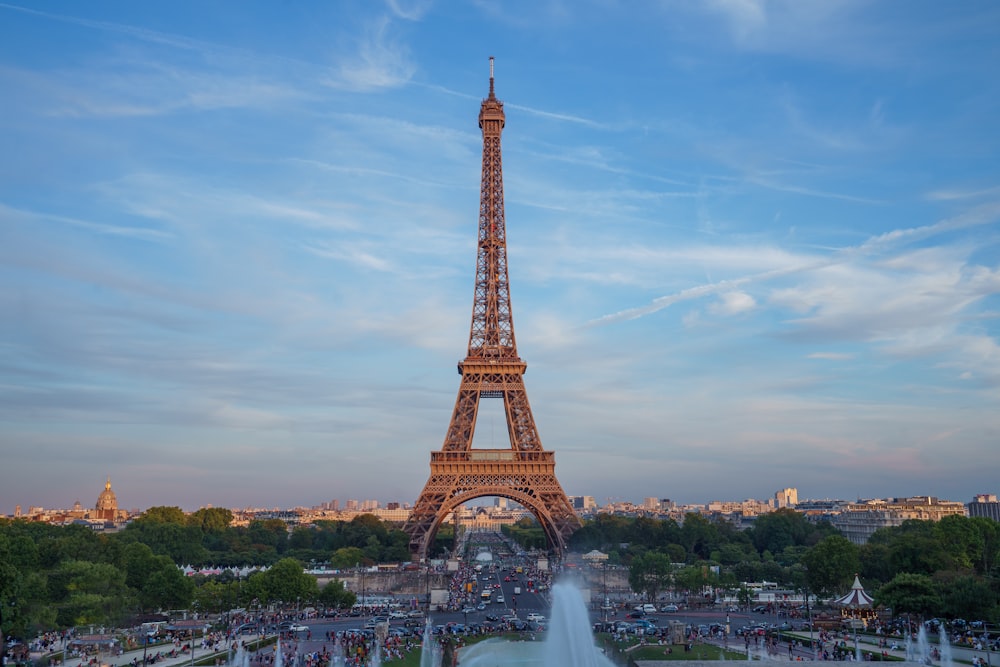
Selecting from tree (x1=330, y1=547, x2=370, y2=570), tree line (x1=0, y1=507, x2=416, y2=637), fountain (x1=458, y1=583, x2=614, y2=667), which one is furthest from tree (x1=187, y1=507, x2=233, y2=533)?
fountain (x1=458, y1=583, x2=614, y2=667)

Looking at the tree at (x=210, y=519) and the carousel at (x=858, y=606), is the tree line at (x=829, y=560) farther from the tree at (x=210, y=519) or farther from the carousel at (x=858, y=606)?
the tree at (x=210, y=519)

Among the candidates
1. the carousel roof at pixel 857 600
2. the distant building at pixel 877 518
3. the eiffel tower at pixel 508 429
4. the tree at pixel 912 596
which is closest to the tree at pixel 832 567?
the carousel roof at pixel 857 600

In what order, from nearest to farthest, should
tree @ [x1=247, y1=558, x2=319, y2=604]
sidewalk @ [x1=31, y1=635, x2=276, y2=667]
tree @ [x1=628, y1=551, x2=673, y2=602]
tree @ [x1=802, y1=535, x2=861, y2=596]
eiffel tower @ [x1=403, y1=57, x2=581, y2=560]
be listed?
sidewalk @ [x1=31, y1=635, x2=276, y2=667]
tree @ [x1=247, y1=558, x2=319, y2=604]
tree @ [x1=802, y1=535, x2=861, y2=596]
tree @ [x1=628, y1=551, x2=673, y2=602]
eiffel tower @ [x1=403, y1=57, x2=581, y2=560]

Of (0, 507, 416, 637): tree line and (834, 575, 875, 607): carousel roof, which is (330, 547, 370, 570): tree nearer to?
(0, 507, 416, 637): tree line

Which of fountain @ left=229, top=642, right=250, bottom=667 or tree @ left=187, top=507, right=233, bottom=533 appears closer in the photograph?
fountain @ left=229, top=642, right=250, bottom=667

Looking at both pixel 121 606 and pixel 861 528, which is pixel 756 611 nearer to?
pixel 121 606
